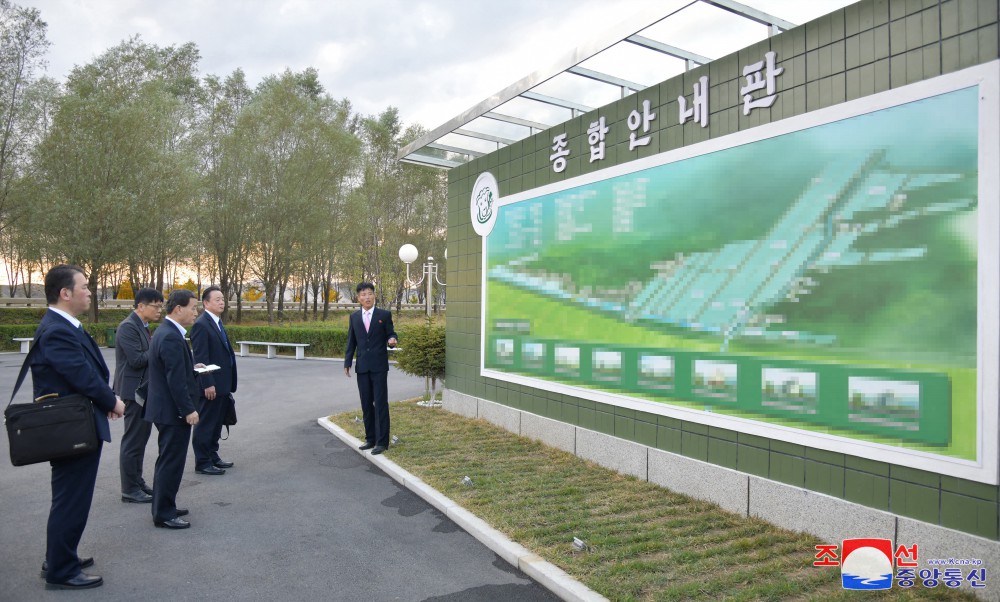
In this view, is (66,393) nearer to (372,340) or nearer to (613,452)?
(372,340)

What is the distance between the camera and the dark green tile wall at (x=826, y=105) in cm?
359

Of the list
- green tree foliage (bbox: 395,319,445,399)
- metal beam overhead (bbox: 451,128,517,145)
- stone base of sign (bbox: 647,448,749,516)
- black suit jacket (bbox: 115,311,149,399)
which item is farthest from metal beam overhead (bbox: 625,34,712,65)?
green tree foliage (bbox: 395,319,445,399)

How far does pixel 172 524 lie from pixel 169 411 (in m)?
0.85

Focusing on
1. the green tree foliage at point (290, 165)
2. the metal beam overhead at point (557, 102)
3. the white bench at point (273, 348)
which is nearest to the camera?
the metal beam overhead at point (557, 102)

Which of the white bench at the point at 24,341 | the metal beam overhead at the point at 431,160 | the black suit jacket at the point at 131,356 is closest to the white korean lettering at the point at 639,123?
the metal beam overhead at the point at 431,160

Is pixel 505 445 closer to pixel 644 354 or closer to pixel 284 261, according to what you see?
pixel 644 354

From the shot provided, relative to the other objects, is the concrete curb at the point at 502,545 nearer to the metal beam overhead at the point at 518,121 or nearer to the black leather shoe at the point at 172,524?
the black leather shoe at the point at 172,524

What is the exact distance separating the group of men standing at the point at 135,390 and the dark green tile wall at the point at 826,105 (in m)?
3.71

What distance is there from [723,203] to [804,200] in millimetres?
742

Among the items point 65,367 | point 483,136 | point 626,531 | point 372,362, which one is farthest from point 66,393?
point 483,136

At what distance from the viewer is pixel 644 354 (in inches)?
230

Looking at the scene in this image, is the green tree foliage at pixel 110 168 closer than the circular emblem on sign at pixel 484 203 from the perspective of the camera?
No

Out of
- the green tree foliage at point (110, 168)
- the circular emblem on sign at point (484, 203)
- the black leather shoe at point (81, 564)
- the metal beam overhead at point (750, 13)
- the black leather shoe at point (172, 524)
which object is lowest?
the black leather shoe at point (172, 524)

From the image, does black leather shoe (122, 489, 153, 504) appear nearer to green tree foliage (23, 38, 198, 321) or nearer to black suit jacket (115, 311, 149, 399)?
black suit jacket (115, 311, 149, 399)
